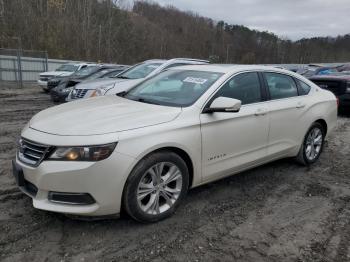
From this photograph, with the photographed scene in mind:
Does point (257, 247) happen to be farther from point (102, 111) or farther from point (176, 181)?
point (102, 111)

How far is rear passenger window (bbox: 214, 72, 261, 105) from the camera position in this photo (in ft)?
13.8

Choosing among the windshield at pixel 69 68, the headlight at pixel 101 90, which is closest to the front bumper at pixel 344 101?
the headlight at pixel 101 90

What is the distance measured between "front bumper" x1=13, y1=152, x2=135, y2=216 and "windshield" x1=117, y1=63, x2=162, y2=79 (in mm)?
5840

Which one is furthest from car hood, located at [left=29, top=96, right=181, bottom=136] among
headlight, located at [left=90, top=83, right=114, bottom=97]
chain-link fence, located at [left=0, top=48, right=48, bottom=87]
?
chain-link fence, located at [left=0, top=48, right=48, bottom=87]

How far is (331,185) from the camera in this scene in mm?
4898

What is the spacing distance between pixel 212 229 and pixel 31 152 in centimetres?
192

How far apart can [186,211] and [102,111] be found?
1.44 meters

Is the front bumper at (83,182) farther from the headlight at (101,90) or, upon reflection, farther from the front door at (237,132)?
the headlight at (101,90)

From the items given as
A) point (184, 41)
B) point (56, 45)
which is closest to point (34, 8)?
point (56, 45)

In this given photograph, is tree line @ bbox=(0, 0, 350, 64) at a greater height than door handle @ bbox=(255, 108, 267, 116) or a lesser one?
greater

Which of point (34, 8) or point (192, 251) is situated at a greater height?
point (34, 8)

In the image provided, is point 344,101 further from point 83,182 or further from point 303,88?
point 83,182

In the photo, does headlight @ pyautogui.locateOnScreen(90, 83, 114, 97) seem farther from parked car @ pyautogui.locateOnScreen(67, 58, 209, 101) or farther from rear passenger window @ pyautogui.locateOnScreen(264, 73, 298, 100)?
rear passenger window @ pyautogui.locateOnScreen(264, 73, 298, 100)

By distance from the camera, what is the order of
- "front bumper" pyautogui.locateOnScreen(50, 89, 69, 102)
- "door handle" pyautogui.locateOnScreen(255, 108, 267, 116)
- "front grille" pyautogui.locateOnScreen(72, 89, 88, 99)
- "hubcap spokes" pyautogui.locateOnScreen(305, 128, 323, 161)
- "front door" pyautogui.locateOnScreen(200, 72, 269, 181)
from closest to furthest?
"front door" pyautogui.locateOnScreen(200, 72, 269, 181), "door handle" pyautogui.locateOnScreen(255, 108, 267, 116), "hubcap spokes" pyautogui.locateOnScreen(305, 128, 323, 161), "front grille" pyautogui.locateOnScreen(72, 89, 88, 99), "front bumper" pyautogui.locateOnScreen(50, 89, 69, 102)
